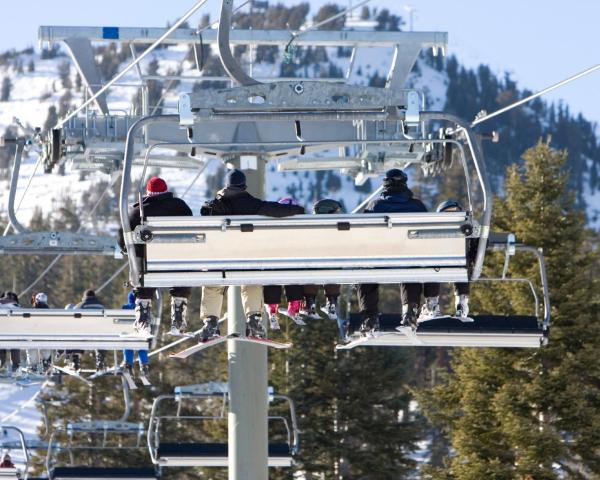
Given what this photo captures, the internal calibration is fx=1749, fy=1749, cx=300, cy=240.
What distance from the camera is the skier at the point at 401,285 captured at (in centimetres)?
1372

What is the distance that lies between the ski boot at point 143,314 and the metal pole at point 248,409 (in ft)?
14.7

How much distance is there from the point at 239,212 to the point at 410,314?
1.80 m

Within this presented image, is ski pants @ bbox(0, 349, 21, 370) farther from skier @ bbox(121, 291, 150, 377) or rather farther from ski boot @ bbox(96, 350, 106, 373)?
skier @ bbox(121, 291, 150, 377)

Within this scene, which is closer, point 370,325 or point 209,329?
point 209,329

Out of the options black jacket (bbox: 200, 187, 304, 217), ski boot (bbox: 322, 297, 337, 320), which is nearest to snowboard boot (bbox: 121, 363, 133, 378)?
ski boot (bbox: 322, 297, 337, 320)

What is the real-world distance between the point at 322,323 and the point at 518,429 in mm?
13575

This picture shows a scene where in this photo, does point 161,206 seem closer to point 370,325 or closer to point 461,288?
point 370,325

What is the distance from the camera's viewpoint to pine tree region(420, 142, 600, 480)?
3256 centimetres

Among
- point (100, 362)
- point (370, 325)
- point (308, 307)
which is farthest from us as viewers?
point (100, 362)

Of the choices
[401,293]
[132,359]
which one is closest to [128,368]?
[132,359]

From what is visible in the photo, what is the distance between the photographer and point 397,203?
13.7 m

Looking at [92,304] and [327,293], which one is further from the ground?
[327,293]

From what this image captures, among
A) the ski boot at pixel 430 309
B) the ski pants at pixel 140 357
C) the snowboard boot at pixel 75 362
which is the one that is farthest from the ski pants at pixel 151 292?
the snowboard boot at pixel 75 362

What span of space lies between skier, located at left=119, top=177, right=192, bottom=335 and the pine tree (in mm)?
18697
